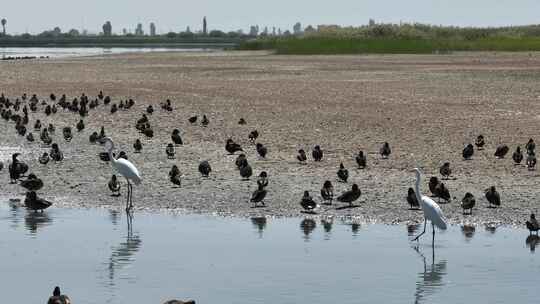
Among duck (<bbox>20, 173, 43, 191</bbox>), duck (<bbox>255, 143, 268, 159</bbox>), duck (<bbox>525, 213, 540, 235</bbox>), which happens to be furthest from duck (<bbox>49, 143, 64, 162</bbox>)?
duck (<bbox>525, 213, 540, 235</bbox>)

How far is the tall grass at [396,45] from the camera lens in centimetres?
10050

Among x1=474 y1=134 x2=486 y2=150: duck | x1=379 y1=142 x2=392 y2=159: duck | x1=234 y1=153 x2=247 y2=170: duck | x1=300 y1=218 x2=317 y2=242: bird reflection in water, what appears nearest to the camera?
x1=300 y1=218 x2=317 y2=242: bird reflection in water

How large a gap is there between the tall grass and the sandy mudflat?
4044 cm

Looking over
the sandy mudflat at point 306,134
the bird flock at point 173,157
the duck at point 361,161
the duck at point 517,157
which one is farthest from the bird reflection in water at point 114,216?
the duck at point 517,157

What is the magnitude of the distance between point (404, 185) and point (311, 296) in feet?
29.4

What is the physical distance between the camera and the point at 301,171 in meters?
24.9

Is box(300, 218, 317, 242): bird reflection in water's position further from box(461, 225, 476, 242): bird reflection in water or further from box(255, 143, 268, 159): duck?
box(255, 143, 268, 159): duck

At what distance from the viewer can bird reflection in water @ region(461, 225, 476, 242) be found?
18.1 metres

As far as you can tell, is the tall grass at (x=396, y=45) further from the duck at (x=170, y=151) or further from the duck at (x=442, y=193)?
the duck at (x=442, y=193)

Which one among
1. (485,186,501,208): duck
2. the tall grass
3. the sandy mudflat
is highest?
(485,186,501,208): duck

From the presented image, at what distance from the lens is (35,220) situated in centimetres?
1967

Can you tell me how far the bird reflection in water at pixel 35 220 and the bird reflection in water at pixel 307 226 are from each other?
407 cm

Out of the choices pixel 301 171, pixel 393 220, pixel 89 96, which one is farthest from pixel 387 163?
pixel 89 96

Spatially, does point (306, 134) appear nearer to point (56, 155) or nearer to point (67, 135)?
point (67, 135)
